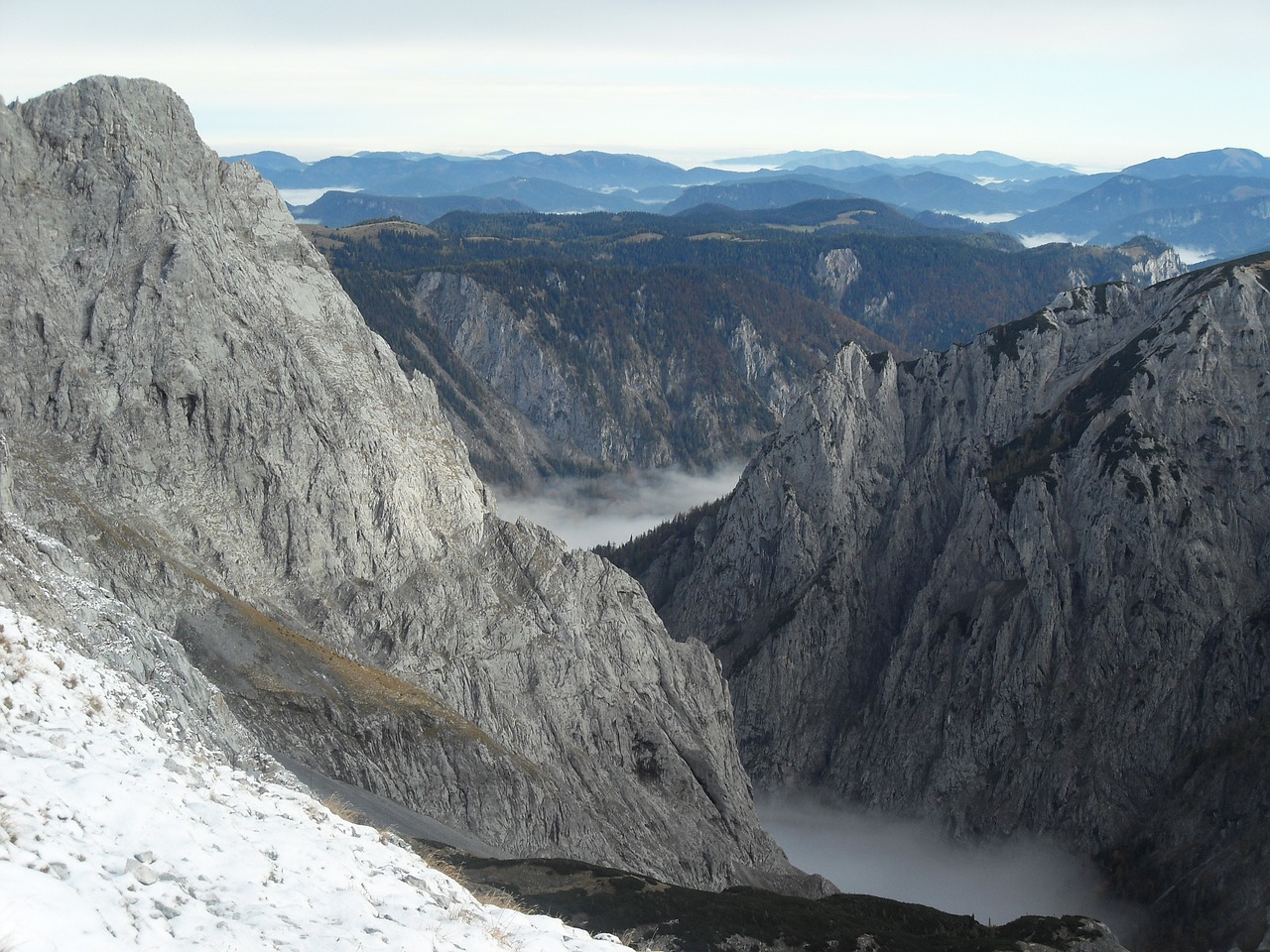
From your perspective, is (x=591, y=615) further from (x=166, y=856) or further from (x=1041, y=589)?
(x=166, y=856)

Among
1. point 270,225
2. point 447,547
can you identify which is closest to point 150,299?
point 270,225

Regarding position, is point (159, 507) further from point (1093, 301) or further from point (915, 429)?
point (1093, 301)

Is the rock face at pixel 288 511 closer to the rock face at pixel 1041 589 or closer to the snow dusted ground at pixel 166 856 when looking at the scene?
the snow dusted ground at pixel 166 856

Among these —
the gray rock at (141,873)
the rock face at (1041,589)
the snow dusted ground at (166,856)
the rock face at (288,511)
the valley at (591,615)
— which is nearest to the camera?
the snow dusted ground at (166,856)

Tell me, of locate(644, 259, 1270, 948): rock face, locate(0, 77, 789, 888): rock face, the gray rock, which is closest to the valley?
the gray rock

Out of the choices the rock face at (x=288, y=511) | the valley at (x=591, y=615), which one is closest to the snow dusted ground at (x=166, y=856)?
the valley at (x=591, y=615)
